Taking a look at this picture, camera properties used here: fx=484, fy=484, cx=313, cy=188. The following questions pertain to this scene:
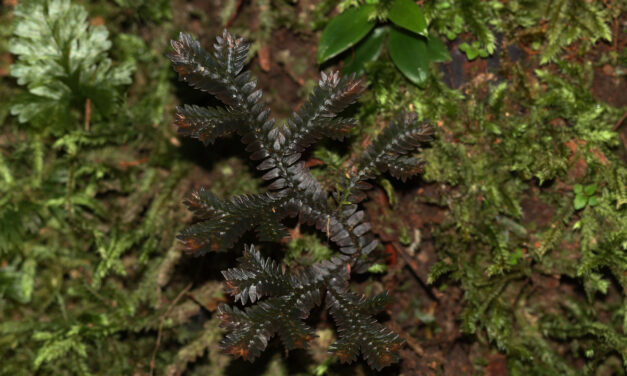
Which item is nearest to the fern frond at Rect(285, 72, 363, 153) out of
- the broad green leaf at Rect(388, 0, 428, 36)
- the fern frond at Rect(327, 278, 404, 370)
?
the broad green leaf at Rect(388, 0, 428, 36)

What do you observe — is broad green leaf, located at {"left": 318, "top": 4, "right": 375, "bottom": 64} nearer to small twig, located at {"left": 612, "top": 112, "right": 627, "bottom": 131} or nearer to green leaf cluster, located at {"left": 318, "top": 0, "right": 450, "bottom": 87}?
green leaf cluster, located at {"left": 318, "top": 0, "right": 450, "bottom": 87}

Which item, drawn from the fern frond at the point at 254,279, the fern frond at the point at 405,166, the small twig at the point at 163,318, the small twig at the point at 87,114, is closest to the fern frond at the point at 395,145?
the fern frond at the point at 405,166

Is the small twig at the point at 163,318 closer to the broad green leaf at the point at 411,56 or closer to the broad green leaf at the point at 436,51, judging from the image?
the broad green leaf at the point at 411,56

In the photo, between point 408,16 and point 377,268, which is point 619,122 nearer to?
point 408,16

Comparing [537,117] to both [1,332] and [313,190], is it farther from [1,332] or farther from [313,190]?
[1,332]

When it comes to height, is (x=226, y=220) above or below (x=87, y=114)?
above

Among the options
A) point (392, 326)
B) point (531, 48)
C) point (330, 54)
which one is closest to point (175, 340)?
point (392, 326)

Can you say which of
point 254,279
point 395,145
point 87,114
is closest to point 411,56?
point 395,145
